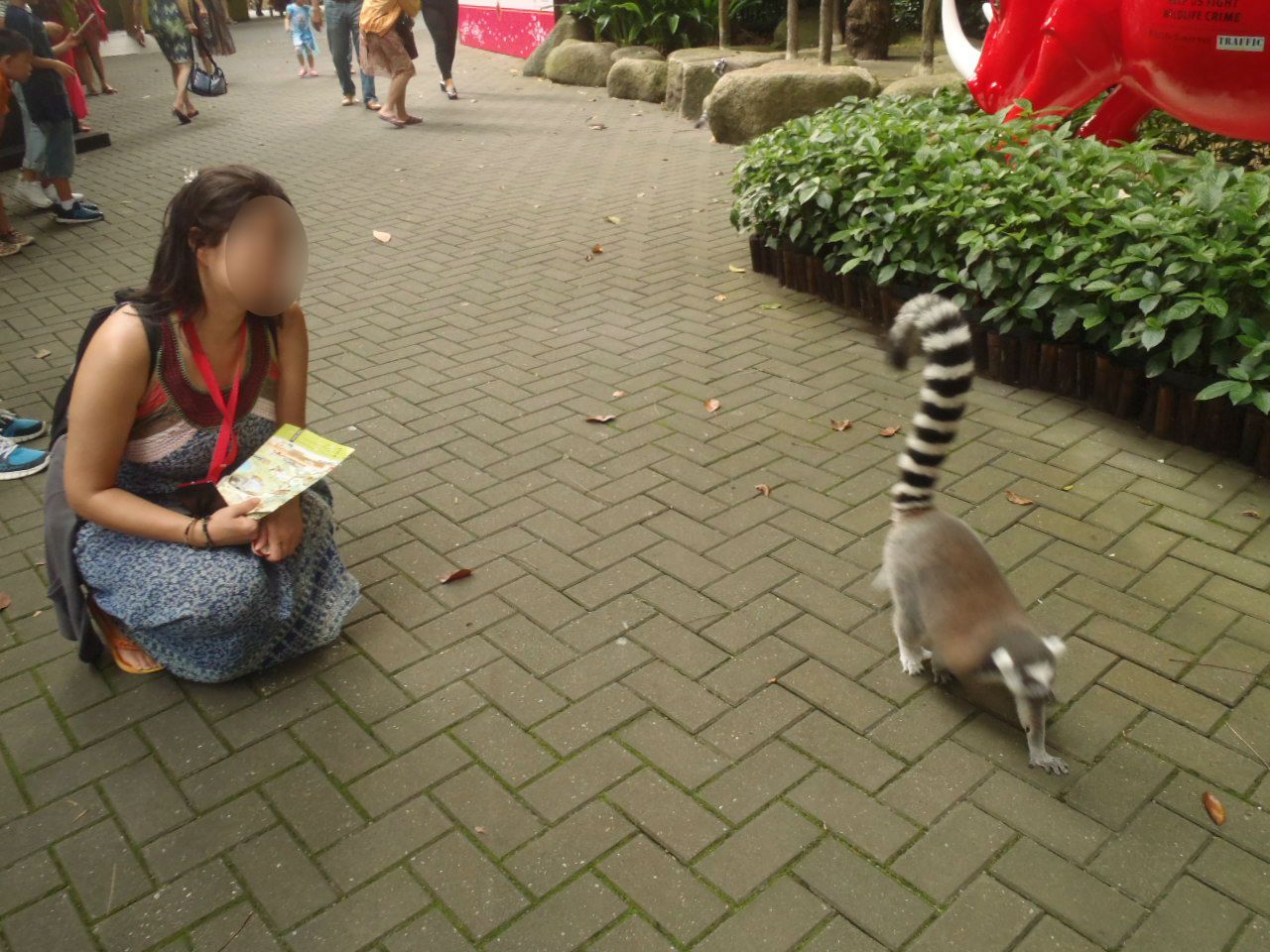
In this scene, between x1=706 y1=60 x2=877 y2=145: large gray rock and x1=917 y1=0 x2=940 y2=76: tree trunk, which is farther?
x1=917 y1=0 x2=940 y2=76: tree trunk

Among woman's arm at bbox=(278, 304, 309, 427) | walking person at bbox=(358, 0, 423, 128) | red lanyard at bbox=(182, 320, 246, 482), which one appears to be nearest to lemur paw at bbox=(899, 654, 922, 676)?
woman's arm at bbox=(278, 304, 309, 427)

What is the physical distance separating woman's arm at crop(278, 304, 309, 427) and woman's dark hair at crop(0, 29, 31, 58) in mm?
6105

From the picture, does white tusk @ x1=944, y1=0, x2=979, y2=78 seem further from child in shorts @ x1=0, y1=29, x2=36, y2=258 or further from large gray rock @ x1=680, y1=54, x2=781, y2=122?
child in shorts @ x1=0, y1=29, x2=36, y2=258

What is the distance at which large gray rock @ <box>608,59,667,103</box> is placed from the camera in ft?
44.2

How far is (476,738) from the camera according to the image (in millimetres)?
3359

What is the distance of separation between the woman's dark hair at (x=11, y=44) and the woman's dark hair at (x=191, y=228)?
6050mm

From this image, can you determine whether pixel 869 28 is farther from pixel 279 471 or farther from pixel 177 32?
pixel 279 471

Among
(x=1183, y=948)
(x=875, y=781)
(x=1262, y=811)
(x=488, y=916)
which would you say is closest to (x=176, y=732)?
(x=488, y=916)

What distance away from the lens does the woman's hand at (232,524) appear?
3.40 m

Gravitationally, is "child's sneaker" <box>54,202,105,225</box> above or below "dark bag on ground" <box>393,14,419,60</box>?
below

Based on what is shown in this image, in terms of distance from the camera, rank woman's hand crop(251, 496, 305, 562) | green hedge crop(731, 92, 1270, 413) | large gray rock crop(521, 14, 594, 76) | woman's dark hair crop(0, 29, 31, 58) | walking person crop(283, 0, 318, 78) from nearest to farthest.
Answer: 1. woman's hand crop(251, 496, 305, 562)
2. green hedge crop(731, 92, 1270, 413)
3. woman's dark hair crop(0, 29, 31, 58)
4. large gray rock crop(521, 14, 594, 76)
5. walking person crop(283, 0, 318, 78)

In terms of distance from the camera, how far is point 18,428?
17.6 ft

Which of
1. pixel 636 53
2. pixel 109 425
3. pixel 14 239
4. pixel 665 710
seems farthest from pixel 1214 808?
pixel 636 53

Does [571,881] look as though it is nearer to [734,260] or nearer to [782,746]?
[782,746]
